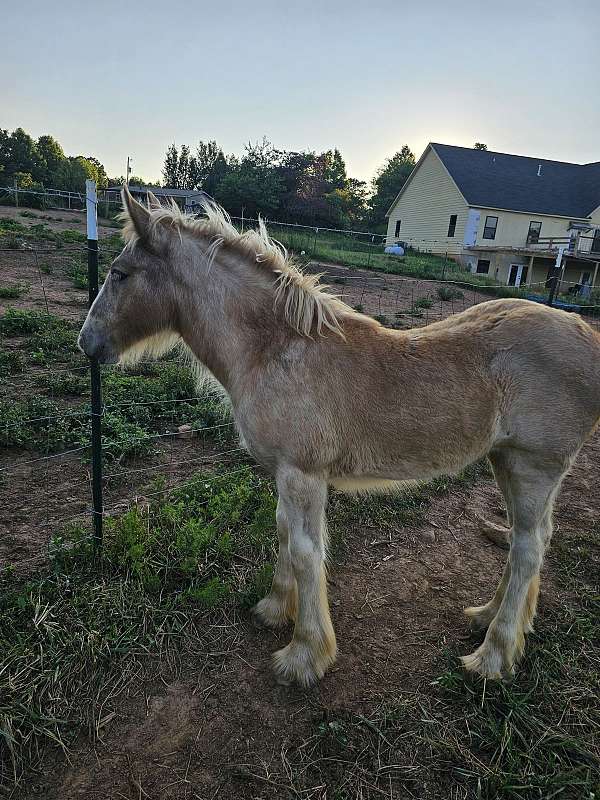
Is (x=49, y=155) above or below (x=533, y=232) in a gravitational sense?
above

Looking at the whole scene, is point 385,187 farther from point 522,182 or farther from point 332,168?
point 522,182

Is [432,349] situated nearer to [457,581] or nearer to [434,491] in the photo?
[457,581]

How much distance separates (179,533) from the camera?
3.38 meters

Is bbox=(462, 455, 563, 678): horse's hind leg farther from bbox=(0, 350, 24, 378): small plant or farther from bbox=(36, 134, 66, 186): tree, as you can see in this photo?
bbox=(36, 134, 66, 186): tree

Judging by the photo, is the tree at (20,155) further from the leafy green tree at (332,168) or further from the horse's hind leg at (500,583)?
the horse's hind leg at (500,583)

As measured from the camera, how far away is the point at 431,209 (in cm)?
3356

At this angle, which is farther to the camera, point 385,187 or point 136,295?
point 385,187

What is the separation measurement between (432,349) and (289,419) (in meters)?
0.90

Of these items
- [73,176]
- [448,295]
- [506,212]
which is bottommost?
[448,295]

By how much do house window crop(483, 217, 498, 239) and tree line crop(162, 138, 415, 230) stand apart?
48.4 feet

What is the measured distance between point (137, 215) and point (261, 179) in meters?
39.9

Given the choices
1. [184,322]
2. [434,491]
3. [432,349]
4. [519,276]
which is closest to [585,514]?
[434,491]

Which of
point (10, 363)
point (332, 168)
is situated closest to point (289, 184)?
point (332, 168)

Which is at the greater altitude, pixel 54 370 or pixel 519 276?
pixel 519 276
